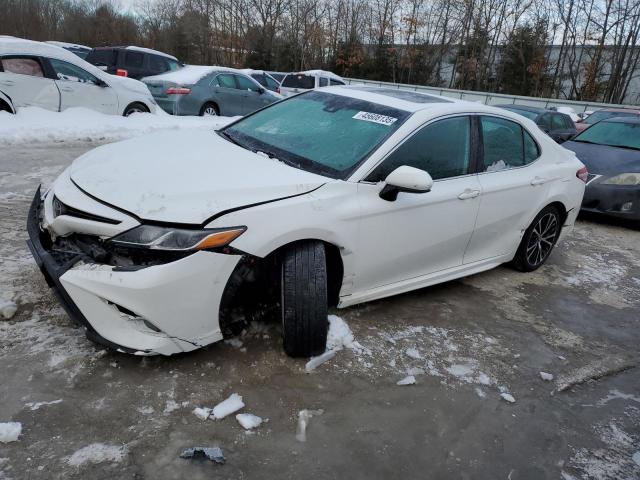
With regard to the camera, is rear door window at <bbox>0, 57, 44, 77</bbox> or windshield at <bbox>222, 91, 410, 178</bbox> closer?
windshield at <bbox>222, 91, 410, 178</bbox>

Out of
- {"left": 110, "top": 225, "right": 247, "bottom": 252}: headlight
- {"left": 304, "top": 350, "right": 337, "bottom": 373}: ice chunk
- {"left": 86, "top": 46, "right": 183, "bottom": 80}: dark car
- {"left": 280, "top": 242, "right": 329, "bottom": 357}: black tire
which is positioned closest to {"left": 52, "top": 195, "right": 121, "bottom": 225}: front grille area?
{"left": 110, "top": 225, "right": 247, "bottom": 252}: headlight

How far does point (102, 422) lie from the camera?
7.89ft

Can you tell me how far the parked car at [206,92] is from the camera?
1195cm

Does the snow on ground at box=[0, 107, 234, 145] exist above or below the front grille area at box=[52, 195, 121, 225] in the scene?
below

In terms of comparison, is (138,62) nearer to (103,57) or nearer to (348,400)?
(103,57)

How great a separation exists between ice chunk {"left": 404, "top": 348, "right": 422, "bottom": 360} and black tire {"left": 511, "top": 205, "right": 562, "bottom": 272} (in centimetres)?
196

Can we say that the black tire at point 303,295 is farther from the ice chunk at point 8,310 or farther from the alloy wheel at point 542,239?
the alloy wheel at point 542,239

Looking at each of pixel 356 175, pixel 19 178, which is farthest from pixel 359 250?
pixel 19 178

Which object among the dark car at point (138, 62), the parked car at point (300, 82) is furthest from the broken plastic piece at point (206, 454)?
the parked car at point (300, 82)

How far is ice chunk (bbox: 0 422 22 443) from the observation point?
7.32 feet

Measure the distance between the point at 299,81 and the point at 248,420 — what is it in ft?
57.9

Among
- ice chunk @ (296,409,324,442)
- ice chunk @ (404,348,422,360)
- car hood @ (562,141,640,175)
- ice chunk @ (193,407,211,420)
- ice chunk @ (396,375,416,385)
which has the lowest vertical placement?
ice chunk @ (404,348,422,360)

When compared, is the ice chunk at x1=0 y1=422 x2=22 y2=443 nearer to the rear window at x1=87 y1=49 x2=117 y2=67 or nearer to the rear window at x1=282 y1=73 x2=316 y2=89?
the rear window at x1=87 y1=49 x2=117 y2=67

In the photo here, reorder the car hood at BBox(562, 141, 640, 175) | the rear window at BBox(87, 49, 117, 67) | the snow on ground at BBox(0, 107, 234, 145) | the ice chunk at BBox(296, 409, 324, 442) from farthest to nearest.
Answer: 1. the rear window at BBox(87, 49, 117, 67)
2. the snow on ground at BBox(0, 107, 234, 145)
3. the car hood at BBox(562, 141, 640, 175)
4. the ice chunk at BBox(296, 409, 324, 442)
